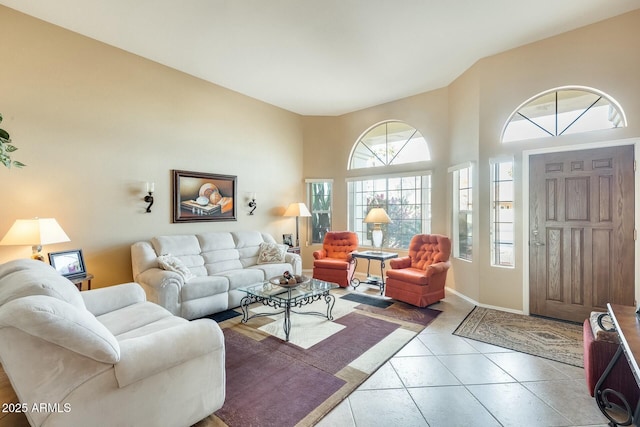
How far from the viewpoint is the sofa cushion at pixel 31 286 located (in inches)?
60.0

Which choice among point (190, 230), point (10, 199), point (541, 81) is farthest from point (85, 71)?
point (541, 81)

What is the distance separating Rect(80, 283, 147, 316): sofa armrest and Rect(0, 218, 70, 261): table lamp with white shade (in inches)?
33.6

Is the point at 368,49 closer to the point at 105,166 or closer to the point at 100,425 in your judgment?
the point at 105,166

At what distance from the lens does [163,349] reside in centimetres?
158

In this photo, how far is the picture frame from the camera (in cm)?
307

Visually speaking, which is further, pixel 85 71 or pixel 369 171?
pixel 369 171

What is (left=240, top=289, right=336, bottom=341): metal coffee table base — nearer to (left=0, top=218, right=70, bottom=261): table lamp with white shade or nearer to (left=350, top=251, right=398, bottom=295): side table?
(left=350, top=251, right=398, bottom=295): side table

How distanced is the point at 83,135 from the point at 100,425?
334 centimetres

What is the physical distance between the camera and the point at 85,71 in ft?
11.2

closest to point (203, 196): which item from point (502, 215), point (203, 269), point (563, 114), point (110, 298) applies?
point (203, 269)

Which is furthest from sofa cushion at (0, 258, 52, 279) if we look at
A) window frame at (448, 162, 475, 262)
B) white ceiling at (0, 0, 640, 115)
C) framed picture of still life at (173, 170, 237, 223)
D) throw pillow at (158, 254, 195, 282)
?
window frame at (448, 162, 475, 262)

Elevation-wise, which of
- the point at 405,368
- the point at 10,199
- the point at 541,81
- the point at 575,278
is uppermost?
the point at 541,81

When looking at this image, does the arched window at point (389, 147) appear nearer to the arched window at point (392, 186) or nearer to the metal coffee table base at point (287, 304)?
the arched window at point (392, 186)

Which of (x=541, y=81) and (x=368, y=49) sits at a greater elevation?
(x=368, y=49)
